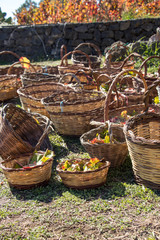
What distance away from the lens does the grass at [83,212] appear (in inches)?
82.4

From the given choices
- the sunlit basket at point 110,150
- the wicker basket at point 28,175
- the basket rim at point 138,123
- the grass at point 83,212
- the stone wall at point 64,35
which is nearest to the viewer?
the grass at point 83,212

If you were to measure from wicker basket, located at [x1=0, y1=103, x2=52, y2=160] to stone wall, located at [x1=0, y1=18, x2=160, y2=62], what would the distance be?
7.26 metres

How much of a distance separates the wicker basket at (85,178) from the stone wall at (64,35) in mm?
8255

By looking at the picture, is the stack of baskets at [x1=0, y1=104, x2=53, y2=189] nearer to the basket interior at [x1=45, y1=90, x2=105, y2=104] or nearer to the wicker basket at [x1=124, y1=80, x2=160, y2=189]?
the wicker basket at [x1=124, y1=80, x2=160, y2=189]

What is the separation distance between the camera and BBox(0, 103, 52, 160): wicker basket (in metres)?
2.91

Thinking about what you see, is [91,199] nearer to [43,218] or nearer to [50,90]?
[43,218]

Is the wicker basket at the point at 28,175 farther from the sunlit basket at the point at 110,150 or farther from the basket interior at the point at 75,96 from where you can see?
the basket interior at the point at 75,96

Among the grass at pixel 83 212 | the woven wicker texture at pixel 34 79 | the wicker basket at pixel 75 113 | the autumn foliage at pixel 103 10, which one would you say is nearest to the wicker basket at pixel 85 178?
the grass at pixel 83 212

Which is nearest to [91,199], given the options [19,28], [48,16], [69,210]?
[69,210]

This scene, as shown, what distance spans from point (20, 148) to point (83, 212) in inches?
40.6

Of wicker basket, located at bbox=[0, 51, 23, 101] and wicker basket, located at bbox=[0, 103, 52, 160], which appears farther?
wicker basket, located at bbox=[0, 51, 23, 101]

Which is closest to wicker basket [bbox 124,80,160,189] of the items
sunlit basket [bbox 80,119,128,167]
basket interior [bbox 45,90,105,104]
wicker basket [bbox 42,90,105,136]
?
sunlit basket [bbox 80,119,128,167]

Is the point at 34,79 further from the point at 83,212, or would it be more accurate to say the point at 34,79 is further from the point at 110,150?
the point at 83,212

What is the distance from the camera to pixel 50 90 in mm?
4910
